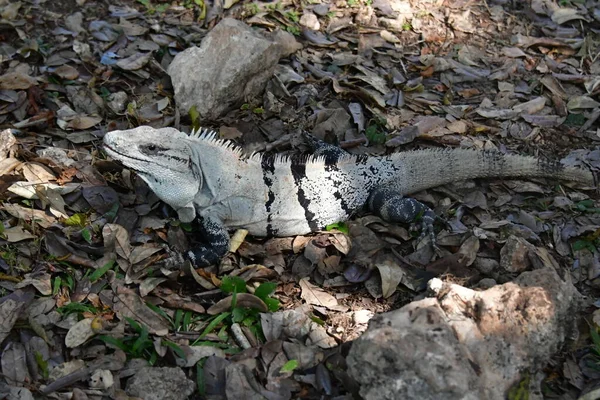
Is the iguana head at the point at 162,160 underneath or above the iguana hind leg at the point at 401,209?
above

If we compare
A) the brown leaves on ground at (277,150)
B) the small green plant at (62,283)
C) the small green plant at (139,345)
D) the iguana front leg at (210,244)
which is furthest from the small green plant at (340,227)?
the small green plant at (62,283)

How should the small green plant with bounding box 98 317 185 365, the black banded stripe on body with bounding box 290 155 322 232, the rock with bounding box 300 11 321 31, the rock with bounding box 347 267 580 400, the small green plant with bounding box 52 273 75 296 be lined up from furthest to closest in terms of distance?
the rock with bounding box 300 11 321 31 → the black banded stripe on body with bounding box 290 155 322 232 → the small green plant with bounding box 52 273 75 296 → the small green plant with bounding box 98 317 185 365 → the rock with bounding box 347 267 580 400

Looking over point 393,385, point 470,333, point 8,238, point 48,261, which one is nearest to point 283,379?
point 393,385

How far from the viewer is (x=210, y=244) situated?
3.97 metres

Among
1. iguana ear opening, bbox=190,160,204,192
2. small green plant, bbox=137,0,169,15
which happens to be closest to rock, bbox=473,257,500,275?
iguana ear opening, bbox=190,160,204,192

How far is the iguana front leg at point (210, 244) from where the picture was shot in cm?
389

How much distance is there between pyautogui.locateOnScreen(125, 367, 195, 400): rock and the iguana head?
1.17 metres

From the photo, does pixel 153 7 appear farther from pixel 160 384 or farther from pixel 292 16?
pixel 160 384

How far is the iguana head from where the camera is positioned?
3.87 meters

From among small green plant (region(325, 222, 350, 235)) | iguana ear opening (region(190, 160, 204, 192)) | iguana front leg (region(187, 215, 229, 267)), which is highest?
iguana ear opening (region(190, 160, 204, 192))

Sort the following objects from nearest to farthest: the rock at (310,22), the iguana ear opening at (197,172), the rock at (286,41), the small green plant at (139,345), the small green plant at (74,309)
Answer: the small green plant at (139,345) < the small green plant at (74,309) < the iguana ear opening at (197,172) < the rock at (286,41) < the rock at (310,22)

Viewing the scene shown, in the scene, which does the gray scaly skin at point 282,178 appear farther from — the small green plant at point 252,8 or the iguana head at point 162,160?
the small green plant at point 252,8

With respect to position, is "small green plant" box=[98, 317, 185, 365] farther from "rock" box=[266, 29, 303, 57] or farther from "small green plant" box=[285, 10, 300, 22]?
"small green plant" box=[285, 10, 300, 22]

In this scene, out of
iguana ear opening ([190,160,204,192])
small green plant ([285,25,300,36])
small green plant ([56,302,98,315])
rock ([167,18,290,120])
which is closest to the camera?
small green plant ([56,302,98,315])
